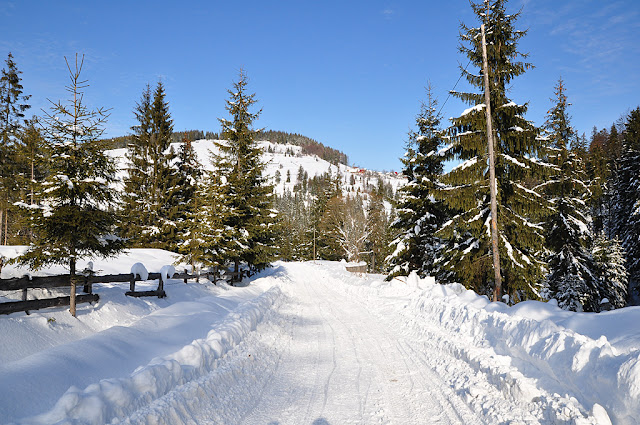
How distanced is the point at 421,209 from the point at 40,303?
18.0 m

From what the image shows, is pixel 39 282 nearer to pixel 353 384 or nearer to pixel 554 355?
pixel 353 384

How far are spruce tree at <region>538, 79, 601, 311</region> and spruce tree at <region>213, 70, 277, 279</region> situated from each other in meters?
18.7

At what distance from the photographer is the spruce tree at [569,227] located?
69.8 feet

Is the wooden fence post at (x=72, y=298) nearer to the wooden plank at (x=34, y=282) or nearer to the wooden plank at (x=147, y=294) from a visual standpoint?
the wooden plank at (x=34, y=282)

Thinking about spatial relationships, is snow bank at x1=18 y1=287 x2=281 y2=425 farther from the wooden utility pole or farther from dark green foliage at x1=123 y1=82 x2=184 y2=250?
dark green foliage at x1=123 y1=82 x2=184 y2=250

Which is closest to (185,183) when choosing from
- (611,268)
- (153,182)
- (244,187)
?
(153,182)

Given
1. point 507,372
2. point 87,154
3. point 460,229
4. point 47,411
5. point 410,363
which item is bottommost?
point 410,363

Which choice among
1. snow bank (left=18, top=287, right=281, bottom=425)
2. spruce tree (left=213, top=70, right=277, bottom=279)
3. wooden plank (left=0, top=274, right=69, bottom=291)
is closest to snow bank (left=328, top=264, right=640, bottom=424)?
snow bank (left=18, top=287, right=281, bottom=425)

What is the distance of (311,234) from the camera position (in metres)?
61.9

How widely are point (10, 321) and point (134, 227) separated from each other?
20882 millimetres

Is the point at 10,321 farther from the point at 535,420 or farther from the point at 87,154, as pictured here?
the point at 535,420

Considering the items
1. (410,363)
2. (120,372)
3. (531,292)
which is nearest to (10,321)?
(120,372)

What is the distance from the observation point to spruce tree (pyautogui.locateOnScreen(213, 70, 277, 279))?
2122cm

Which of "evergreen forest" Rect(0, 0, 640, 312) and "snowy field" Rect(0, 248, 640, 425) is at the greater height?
"evergreen forest" Rect(0, 0, 640, 312)
